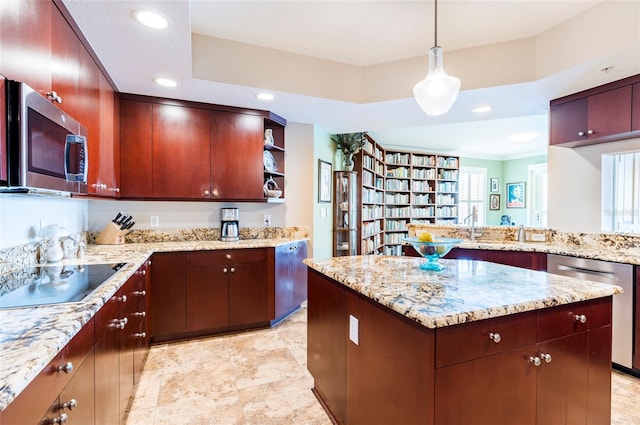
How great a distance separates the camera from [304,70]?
9.57ft

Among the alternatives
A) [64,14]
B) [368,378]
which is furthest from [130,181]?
[368,378]

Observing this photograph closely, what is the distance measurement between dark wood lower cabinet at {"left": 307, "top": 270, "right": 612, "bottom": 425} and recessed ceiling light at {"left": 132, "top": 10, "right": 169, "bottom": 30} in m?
1.84

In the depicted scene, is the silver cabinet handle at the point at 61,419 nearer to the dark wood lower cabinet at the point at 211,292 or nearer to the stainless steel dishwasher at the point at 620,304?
the dark wood lower cabinet at the point at 211,292

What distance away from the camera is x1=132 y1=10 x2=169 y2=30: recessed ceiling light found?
1746 millimetres

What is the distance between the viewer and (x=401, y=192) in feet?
22.0

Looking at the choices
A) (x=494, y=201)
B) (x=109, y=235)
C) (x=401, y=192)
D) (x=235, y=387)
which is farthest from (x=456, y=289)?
(x=494, y=201)

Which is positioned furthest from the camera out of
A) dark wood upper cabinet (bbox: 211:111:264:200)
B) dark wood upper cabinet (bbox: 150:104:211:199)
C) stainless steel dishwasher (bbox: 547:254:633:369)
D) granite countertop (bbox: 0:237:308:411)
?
dark wood upper cabinet (bbox: 211:111:264:200)

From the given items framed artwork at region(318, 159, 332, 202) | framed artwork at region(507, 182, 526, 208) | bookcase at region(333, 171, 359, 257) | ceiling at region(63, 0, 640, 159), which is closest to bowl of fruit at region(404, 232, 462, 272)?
ceiling at region(63, 0, 640, 159)

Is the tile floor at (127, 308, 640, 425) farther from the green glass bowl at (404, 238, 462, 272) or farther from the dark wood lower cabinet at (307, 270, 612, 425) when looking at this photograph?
the green glass bowl at (404, 238, 462, 272)

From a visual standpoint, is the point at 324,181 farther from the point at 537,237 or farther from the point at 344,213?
the point at 537,237

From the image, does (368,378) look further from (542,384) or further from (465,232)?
(465,232)

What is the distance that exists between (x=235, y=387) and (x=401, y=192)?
5.34 meters

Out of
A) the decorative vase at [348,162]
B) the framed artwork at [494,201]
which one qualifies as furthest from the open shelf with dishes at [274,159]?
the framed artwork at [494,201]

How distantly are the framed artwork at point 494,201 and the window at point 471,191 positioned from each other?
7.2 inches
